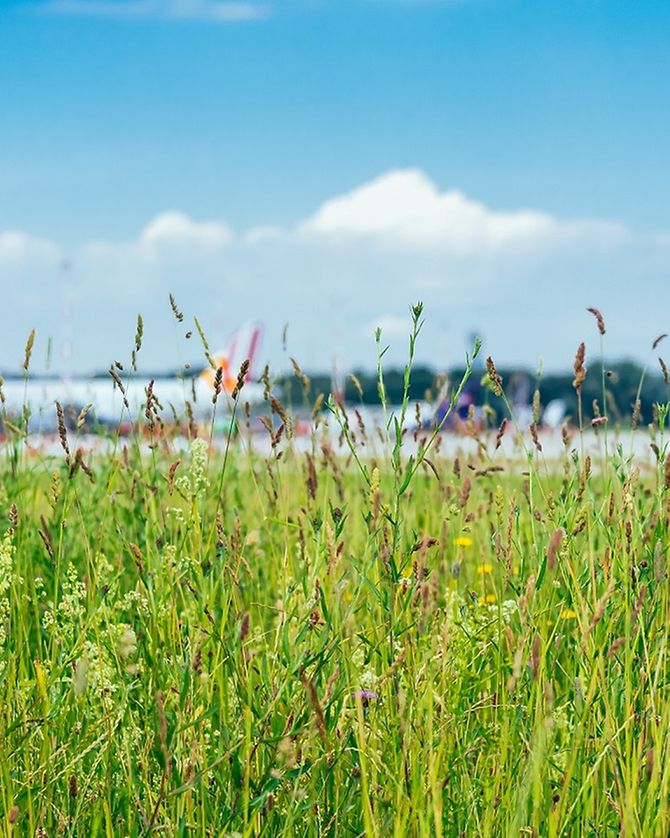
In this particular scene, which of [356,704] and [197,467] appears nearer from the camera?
[356,704]

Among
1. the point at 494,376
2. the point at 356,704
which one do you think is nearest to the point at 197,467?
the point at 494,376

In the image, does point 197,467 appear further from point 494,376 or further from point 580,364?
point 580,364

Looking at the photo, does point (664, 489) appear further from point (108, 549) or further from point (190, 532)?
point (108, 549)

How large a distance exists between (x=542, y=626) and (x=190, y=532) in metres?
0.76

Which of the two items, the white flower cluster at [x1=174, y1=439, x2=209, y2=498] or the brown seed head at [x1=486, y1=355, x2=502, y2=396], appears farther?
the white flower cluster at [x1=174, y1=439, x2=209, y2=498]

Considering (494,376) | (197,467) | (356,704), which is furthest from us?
(197,467)

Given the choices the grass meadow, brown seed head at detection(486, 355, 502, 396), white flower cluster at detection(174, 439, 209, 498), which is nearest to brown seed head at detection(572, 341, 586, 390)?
the grass meadow

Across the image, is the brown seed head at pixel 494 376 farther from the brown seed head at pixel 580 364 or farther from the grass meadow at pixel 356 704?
the brown seed head at pixel 580 364

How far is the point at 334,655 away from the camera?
162cm

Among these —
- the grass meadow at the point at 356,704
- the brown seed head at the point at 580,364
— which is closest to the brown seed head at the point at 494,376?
the grass meadow at the point at 356,704

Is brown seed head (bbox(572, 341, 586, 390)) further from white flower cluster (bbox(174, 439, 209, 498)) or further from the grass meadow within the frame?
white flower cluster (bbox(174, 439, 209, 498))

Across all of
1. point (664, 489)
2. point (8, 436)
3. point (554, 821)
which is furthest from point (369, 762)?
point (8, 436)

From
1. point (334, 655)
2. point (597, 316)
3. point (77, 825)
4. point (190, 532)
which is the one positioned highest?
point (597, 316)

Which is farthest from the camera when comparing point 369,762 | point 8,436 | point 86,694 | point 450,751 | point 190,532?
point 8,436
